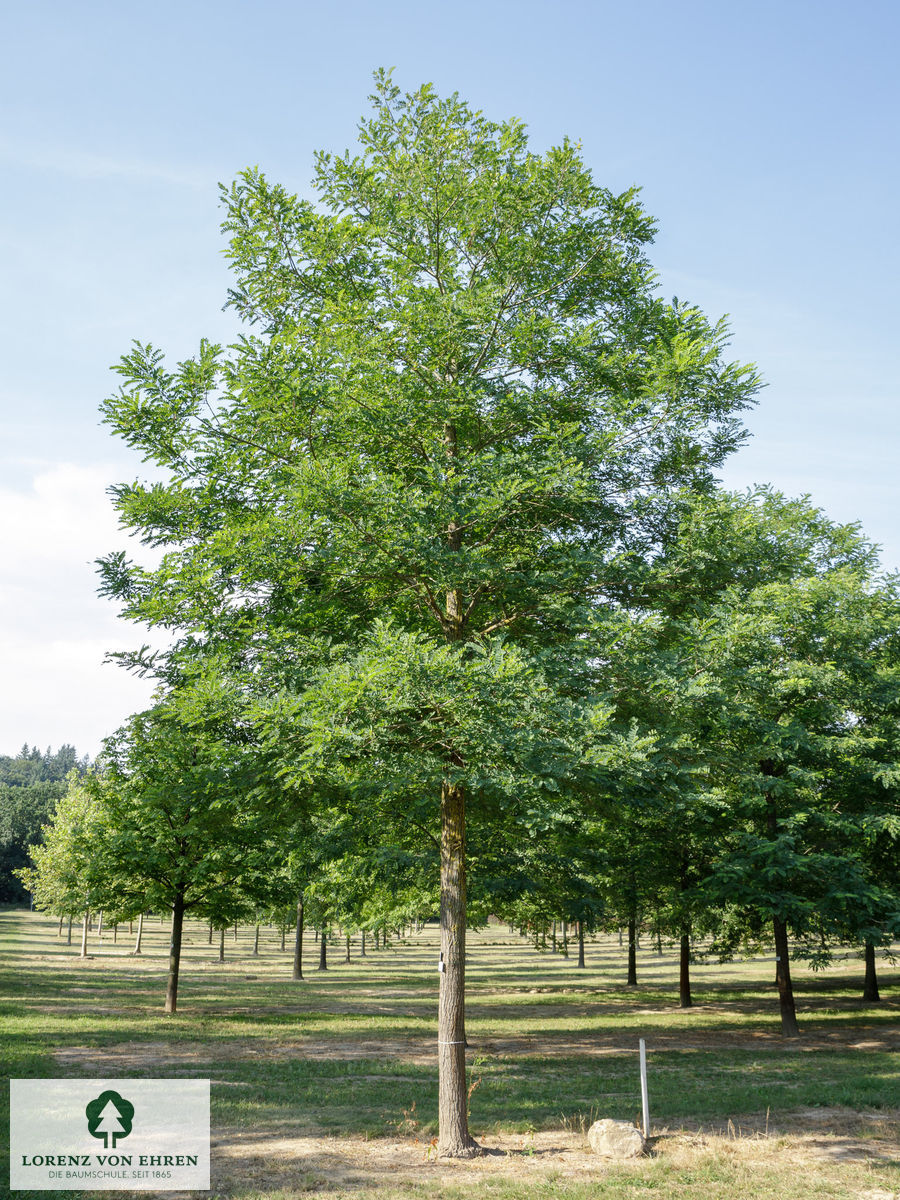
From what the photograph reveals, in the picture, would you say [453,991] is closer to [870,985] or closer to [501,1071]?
[501,1071]

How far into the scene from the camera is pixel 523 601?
11297 mm

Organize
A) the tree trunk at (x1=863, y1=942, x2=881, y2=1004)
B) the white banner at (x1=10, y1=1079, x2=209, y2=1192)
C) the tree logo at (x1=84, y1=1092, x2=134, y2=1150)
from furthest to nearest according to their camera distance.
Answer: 1. the tree trunk at (x1=863, y1=942, x2=881, y2=1004)
2. the tree logo at (x1=84, y1=1092, x2=134, y2=1150)
3. the white banner at (x1=10, y1=1079, x2=209, y2=1192)

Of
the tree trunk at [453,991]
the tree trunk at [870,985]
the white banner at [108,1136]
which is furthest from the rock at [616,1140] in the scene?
the tree trunk at [870,985]

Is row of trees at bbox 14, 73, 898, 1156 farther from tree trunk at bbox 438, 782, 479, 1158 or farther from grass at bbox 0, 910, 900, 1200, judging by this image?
grass at bbox 0, 910, 900, 1200

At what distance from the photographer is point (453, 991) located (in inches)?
430

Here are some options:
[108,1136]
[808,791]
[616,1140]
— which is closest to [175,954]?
[108,1136]

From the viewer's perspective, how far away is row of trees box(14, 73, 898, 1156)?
924 centimetres

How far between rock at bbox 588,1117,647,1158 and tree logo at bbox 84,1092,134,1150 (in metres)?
5.91

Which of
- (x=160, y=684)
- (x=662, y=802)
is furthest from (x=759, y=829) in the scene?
(x=160, y=684)

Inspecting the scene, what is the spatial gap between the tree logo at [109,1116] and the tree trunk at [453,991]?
402 centimetres

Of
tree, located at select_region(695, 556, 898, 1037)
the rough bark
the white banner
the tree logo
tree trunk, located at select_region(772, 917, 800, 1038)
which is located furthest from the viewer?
tree trunk, located at select_region(772, 917, 800, 1038)

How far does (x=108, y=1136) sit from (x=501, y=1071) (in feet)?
29.5

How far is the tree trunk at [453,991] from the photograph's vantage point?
10.5 meters

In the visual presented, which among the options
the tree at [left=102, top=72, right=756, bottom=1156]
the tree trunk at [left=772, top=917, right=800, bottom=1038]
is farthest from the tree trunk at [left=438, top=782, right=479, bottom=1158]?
the tree trunk at [left=772, top=917, right=800, bottom=1038]
